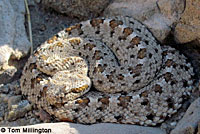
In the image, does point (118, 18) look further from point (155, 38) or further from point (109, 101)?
point (109, 101)

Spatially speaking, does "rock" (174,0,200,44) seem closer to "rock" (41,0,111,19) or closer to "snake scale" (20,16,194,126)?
"snake scale" (20,16,194,126)

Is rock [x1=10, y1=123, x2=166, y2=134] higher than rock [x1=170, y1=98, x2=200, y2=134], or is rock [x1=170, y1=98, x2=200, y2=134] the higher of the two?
rock [x1=170, y1=98, x2=200, y2=134]

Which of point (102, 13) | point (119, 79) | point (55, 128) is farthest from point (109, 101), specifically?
point (102, 13)

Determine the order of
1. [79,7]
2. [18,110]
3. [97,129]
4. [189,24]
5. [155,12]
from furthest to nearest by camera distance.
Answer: [79,7], [155,12], [189,24], [18,110], [97,129]

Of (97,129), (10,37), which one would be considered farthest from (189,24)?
(10,37)

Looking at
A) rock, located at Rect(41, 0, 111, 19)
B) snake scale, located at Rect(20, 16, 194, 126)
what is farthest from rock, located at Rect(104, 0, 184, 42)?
rock, located at Rect(41, 0, 111, 19)

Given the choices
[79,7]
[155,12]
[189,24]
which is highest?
[79,7]

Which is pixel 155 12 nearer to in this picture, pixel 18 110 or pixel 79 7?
pixel 79 7
